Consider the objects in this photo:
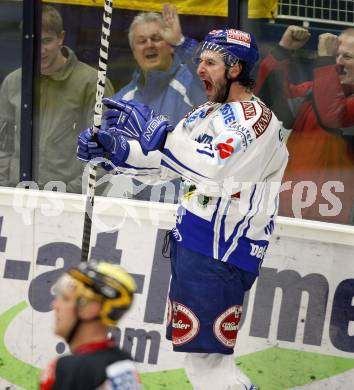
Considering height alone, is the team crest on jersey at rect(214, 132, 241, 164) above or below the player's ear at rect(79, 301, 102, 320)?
above

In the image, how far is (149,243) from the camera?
717 centimetres

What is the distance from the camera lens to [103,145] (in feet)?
19.2

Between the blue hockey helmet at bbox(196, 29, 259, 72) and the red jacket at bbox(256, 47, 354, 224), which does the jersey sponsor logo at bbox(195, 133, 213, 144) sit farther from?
the red jacket at bbox(256, 47, 354, 224)

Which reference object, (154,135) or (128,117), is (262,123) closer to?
(154,135)

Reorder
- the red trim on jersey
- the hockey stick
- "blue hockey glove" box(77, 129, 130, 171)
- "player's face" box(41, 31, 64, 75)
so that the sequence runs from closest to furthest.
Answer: the red trim on jersey, "blue hockey glove" box(77, 129, 130, 171), the hockey stick, "player's face" box(41, 31, 64, 75)

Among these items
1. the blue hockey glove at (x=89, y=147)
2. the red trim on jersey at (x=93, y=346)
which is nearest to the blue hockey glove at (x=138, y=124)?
the blue hockey glove at (x=89, y=147)

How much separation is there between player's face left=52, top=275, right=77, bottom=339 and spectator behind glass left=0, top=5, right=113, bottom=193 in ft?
9.75

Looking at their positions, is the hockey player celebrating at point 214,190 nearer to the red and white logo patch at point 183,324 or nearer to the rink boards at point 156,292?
the red and white logo patch at point 183,324

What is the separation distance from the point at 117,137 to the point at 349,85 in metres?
1.68

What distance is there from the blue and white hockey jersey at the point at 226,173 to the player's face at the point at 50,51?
142 cm

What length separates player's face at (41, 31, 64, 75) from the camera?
289 inches

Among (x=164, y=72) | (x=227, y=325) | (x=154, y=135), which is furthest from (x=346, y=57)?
(x=227, y=325)

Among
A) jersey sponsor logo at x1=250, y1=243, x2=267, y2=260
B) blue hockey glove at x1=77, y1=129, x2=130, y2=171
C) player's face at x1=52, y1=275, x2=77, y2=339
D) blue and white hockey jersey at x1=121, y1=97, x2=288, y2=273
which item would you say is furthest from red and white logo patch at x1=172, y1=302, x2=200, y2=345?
player's face at x1=52, y1=275, x2=77, y2=339

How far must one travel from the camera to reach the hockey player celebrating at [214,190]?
586cm
